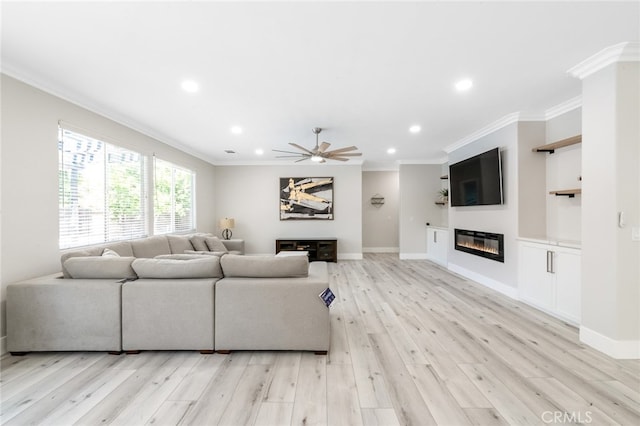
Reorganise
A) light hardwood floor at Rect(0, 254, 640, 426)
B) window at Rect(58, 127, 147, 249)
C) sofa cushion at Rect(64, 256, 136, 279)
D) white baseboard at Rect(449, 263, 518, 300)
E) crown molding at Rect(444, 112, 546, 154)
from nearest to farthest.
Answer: light hardwood floor at Rect(0, 254, 640, 426), sofa cushion at Rect(64, 256, 136, 279), window at Rect(58, 127, 147, 249), crown molding at Rect(444, 112, 546, 154), white baseboard at Rect(449, 263, 518, 300)

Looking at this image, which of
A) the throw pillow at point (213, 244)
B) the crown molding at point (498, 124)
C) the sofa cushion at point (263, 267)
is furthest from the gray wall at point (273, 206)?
the sofa cushion at point (263, 267)

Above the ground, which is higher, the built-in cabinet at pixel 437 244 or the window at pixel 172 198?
the window at pixel 172 198

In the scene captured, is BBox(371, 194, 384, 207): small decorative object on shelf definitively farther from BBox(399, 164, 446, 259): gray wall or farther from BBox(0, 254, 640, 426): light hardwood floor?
BBox(0, 254, 640, 426): light hardwood floor

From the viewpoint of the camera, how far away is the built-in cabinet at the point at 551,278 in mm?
2980

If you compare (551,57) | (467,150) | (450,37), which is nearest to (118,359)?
(450,37)

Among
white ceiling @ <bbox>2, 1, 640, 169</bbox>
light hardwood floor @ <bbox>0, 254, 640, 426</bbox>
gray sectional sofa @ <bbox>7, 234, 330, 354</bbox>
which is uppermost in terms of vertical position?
white ceiling @ <bbox>2, 1, 640, 169</bbox>

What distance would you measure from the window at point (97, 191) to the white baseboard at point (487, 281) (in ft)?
19.2

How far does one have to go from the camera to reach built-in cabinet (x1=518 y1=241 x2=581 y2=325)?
117 inches

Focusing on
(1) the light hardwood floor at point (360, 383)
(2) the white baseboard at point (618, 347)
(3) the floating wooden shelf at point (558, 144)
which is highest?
(3) the floating wooden shelf at point (558, 144)

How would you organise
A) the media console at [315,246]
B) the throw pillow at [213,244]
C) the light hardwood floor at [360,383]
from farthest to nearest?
the media console at [315,246] → the throw pillow at [213,244] → the light hardwood floor at [360,383]

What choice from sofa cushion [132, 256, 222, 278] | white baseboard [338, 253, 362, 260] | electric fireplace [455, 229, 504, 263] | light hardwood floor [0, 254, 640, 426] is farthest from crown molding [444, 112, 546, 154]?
sofa cushion [132, 256, 222, 278]

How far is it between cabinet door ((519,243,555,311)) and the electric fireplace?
43 cm

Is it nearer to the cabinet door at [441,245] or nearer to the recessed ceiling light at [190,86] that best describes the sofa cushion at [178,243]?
the recessed ceiling light at [190,86]

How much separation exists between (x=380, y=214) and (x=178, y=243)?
5850mm
